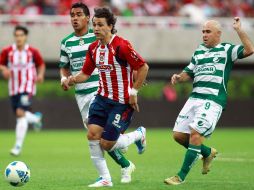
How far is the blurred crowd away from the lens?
27.6 m

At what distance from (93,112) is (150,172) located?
2334mm

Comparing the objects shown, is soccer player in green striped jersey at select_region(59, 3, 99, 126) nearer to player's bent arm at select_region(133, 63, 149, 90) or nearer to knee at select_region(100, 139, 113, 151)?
knee at select_region(100, 139, 113, 151)

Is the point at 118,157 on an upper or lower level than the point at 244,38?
lower

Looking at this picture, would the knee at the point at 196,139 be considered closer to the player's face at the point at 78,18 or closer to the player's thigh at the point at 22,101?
the player's face at the point at 78,18

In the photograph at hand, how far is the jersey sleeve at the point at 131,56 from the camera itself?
10.3 m

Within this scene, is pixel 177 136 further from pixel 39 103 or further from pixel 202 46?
pixel 39 103

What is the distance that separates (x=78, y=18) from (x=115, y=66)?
1675 millimetres

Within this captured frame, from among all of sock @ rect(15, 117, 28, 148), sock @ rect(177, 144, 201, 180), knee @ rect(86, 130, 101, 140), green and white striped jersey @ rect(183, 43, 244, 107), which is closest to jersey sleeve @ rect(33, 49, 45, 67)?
sock @ rect(15, 117, 28, 148)

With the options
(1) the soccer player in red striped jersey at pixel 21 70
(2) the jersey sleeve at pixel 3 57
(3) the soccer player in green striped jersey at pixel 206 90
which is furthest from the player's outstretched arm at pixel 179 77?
(2) the jersey sleeve at pixel 3 57

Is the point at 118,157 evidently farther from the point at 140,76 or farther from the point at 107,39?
the point at 107,39

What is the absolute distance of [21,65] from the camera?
17688 mm

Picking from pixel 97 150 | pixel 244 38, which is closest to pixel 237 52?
pixel 244 38

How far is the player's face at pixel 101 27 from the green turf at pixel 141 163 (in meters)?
1.89

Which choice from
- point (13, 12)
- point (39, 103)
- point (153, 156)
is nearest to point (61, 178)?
point (153, 156)
